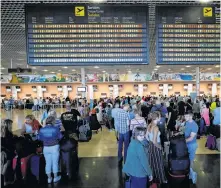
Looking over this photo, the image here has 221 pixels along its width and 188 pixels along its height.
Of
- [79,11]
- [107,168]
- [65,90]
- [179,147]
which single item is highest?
[79,11]

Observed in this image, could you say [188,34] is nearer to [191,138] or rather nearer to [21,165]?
[191,138]

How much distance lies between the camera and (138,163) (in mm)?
3113

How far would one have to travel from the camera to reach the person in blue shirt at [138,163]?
3088mm

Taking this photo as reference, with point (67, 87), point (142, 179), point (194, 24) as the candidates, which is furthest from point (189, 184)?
point (67, 87)

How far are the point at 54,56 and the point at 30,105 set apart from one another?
23167mm

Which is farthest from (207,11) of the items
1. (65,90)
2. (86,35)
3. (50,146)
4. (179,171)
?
(65,90)

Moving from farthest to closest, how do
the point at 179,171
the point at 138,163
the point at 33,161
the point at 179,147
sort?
the point at 33,161 < the point at 179,171 < the point at 179,147 < the point at 138,163

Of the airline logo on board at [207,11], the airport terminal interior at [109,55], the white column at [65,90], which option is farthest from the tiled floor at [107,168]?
the white column at [65,90]

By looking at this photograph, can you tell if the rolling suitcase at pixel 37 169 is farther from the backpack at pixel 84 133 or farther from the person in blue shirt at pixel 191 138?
the backpack at pixel 84 133

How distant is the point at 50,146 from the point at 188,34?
3916mm

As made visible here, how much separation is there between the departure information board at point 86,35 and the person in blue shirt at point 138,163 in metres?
2.31

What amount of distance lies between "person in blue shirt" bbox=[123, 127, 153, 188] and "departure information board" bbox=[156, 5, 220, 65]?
98.8 inches

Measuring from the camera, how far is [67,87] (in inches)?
1188

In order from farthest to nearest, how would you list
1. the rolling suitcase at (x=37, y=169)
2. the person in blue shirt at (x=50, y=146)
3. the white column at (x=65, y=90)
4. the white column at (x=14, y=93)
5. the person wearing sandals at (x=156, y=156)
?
the white column at (x=65, y=90) → the white column at (x=14, y=93) → the rolling suitcase at (x=37, y=169) → the person in blue shirt at (x=50, y=146) → the person wearing sandals at (x=156, y=156)
